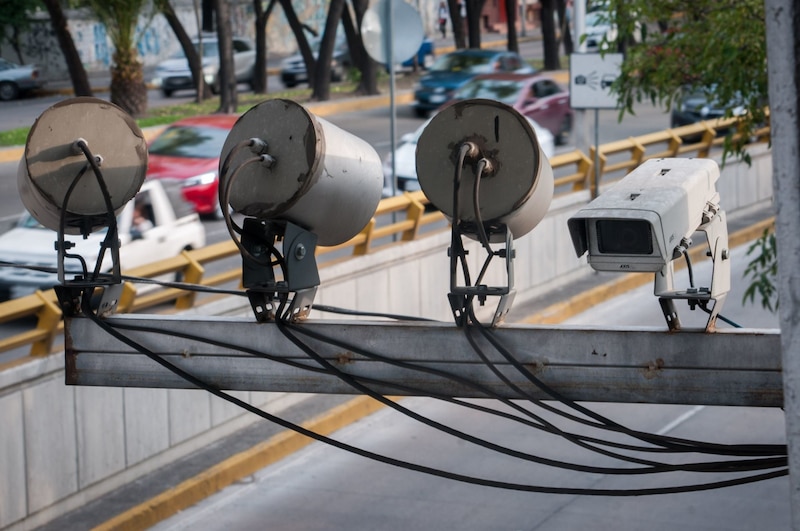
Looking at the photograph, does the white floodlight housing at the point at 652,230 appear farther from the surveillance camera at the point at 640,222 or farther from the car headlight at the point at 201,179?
the car headlight at the point at 201,179

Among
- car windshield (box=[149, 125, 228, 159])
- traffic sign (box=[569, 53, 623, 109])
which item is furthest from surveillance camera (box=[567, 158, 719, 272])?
car windshield (box=[149, 125, 228, 159])

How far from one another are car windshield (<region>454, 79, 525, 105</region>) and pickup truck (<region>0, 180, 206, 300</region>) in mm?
14752

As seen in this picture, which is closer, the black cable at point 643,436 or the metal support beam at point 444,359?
the metal support beam at point 444,359

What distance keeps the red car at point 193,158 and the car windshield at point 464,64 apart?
15288mm

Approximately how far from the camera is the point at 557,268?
49.1ft

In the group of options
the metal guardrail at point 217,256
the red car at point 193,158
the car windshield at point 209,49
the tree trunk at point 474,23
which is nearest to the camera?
the metal guardrail at point 217,256

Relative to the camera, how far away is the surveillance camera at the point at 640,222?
3.48 metres

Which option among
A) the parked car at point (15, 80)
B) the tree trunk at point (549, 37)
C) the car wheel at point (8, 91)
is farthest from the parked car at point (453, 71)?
the car wheel at point (8, 91)

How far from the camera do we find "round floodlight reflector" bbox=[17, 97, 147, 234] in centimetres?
400

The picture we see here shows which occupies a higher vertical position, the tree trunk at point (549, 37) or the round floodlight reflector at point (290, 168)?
the tree trunk at point (549, 37)

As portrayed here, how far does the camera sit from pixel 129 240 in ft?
44.2

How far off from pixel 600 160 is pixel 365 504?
8.11m

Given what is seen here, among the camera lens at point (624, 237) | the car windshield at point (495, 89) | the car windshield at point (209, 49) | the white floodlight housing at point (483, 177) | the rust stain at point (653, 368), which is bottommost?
the rust stain at point (653, 368)

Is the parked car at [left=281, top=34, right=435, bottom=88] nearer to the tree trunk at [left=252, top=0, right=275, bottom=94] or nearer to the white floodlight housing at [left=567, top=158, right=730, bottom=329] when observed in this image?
the tree trunk at [left=252, top=0, right=275, bottom=94]
